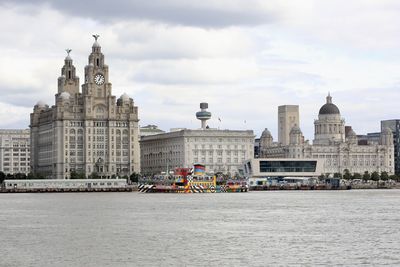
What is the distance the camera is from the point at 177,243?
A: 255 feet

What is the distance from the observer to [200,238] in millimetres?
81625

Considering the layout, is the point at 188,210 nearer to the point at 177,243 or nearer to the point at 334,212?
the point at 334,212

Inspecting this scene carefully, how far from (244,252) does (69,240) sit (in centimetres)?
1685

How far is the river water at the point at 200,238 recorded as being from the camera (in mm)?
67250

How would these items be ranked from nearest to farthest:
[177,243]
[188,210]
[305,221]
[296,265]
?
[296,265], [177,243], [305,221], [188,210]

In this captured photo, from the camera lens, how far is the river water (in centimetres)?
6725

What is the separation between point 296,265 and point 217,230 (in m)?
25.6

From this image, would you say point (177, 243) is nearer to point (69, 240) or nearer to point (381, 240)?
point (69, 240)

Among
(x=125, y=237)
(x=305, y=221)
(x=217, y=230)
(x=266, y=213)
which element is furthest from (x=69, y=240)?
(x=266, y=213)

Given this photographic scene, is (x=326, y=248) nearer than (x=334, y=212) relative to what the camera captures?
Yes

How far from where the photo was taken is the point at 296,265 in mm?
64312

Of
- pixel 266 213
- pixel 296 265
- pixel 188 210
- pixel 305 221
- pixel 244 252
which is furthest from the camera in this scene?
pixel 188 210

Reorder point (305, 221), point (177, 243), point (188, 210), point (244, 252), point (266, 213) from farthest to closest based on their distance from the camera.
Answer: point (188, 210)
point (266, 213)
point (305, 221)
point (177, 243)
point (244, 252)

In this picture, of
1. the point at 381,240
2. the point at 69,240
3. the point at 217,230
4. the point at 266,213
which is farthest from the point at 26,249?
the point at 266,213
